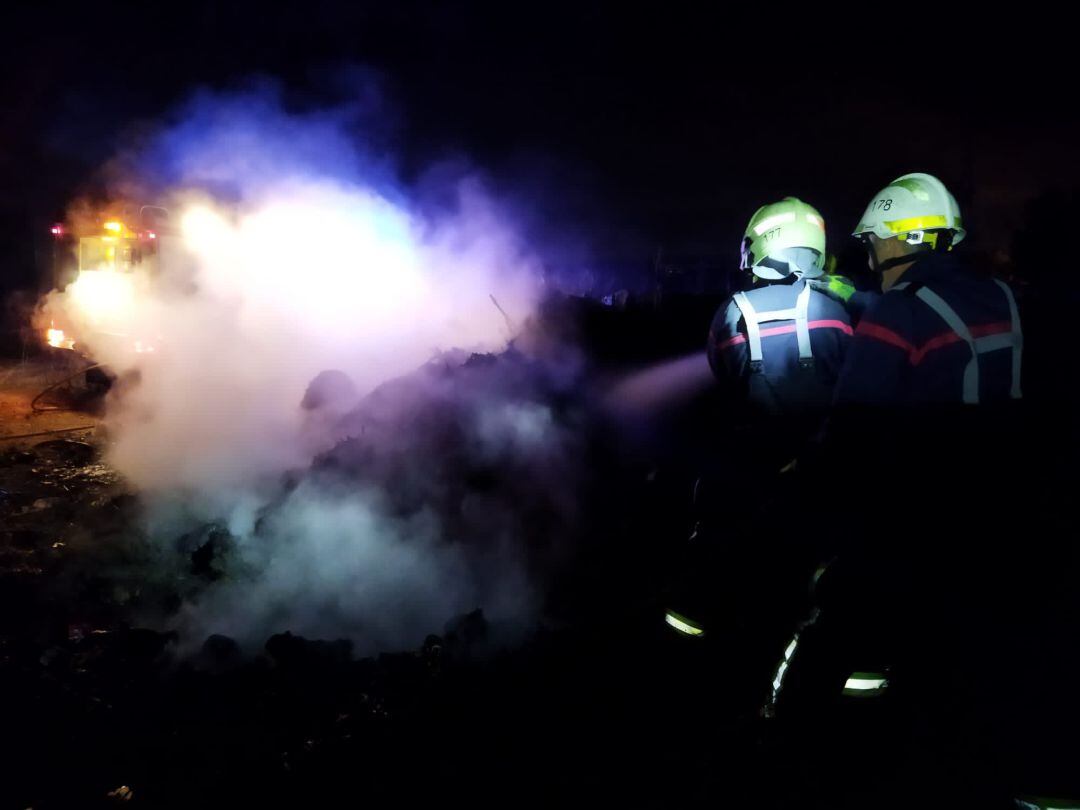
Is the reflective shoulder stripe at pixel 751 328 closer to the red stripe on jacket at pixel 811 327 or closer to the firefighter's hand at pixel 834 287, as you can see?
the red stripe on jacket at pixel 811 327

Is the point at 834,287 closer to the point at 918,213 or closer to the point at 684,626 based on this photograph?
the point at 918,213

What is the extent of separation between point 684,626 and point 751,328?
1571 millimetres

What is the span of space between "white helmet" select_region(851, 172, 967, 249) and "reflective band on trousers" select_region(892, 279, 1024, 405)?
42 centimetres

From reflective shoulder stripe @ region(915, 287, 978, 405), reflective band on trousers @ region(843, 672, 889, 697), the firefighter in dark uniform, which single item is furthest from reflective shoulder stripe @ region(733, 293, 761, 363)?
reflective band on trousers @ region(843, 672, 889, 697)

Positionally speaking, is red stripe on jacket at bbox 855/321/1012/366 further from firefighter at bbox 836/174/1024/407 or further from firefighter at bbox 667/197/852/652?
firefighter at bbox 667/197/852/652

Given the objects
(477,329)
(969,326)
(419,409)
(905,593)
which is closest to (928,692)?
(905,593)

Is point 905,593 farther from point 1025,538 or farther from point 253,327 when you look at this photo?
point 253,327

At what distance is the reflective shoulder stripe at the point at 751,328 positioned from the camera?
3324 millimetres

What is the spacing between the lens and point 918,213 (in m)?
2.64

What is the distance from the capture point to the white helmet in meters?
2.64

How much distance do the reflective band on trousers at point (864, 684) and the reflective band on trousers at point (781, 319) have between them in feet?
5.03

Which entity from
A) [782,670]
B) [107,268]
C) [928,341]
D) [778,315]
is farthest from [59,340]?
[928,341]

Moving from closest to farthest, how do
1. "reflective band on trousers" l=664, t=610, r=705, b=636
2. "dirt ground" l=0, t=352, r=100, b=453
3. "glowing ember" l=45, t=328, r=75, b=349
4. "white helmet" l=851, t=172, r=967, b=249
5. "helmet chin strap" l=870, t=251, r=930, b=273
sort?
"helmet chin strap" l=870, t=251, r=930, b=273, "white helmet" l=851, t=172, r=967, b=249, "reflective band on trousers" l=664, t=610, r=705, b=636, "dirt ground" l=0, t=352, r=100, b=453, "glowing ember" l=45, t=328, r=75, b=349

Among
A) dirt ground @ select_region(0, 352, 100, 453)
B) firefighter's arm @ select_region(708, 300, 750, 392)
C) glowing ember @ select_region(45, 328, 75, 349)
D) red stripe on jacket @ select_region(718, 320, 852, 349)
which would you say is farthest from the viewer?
glowing ember @ select_region(45, 328, 75, 349)
